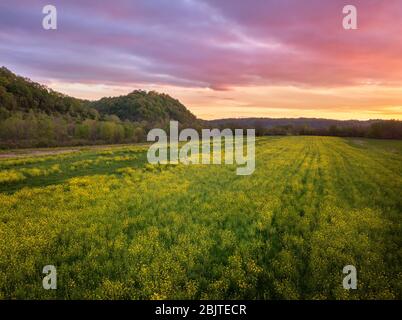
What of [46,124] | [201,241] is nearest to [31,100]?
[46,124]

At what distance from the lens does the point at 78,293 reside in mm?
7441

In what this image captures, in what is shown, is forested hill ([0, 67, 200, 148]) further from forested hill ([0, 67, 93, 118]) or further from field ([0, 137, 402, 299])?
field ([0, 137, 402, 299])

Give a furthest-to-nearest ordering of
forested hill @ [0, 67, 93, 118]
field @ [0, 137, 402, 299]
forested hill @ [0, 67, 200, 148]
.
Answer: forested hill @ [0, 67, 93, 118] → forested hill @ [0, 67, 200, 148] → field @ [0, 137, 402, 299]

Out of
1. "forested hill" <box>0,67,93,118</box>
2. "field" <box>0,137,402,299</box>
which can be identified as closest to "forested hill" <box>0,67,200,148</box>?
"forested hill" <box>0,67,93,118</box>

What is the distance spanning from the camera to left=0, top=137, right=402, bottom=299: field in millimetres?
7840

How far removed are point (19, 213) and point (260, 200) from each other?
1130cm

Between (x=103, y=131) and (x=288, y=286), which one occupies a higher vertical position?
(x=103, y=131)

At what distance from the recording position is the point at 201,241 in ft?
34.7

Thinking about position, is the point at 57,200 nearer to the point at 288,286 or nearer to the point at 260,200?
the point at 260,200

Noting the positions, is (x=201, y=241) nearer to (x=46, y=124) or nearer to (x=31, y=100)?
(x=46, y=124)

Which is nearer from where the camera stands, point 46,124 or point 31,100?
point 46,124

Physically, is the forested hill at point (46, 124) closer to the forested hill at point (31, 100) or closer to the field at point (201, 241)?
the forested hill at point (31, 100)
